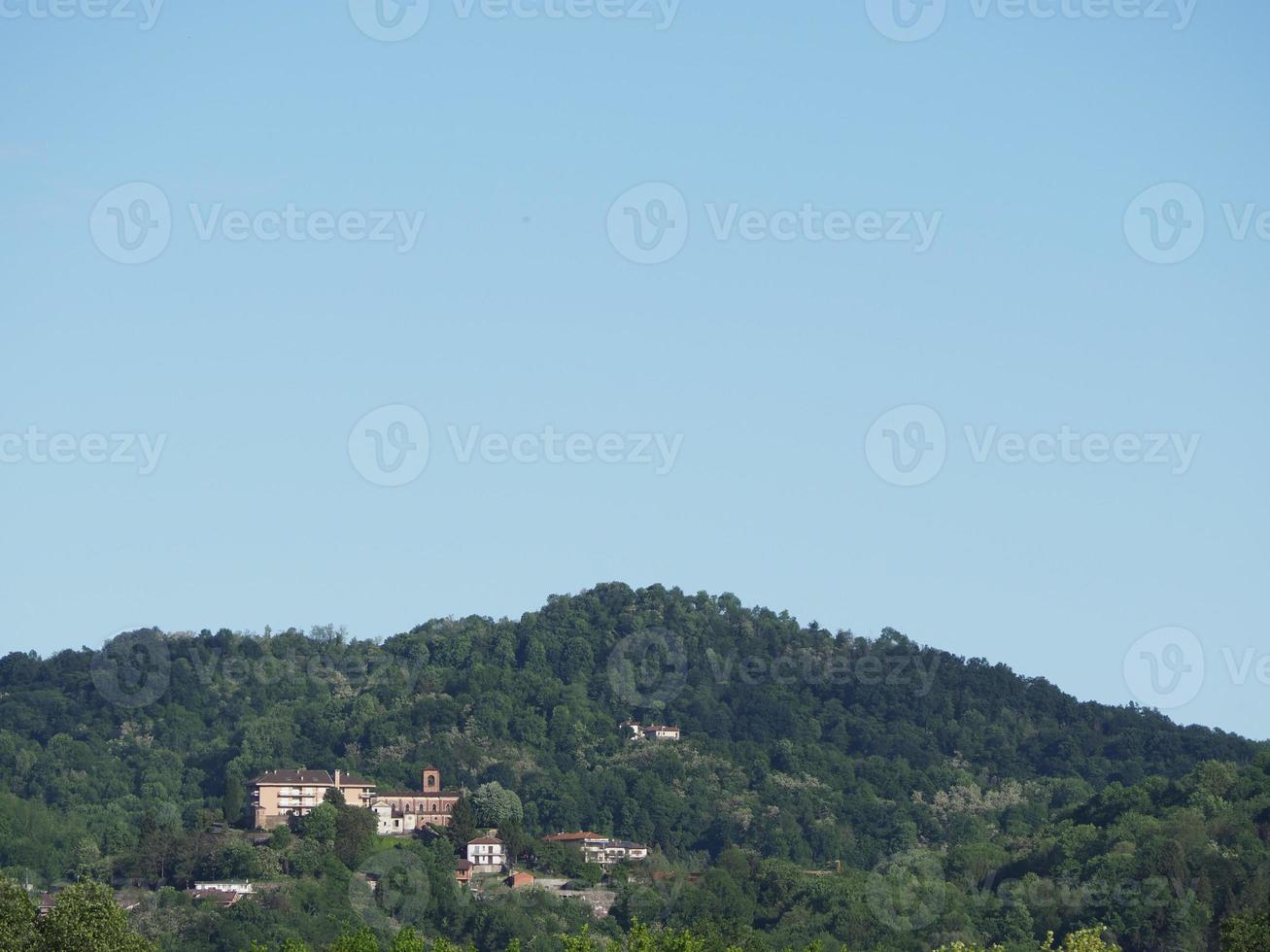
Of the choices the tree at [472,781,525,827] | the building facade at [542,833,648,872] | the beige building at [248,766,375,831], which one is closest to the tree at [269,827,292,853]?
the beige building at [248,766,375,831]

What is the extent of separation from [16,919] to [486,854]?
6176 cm

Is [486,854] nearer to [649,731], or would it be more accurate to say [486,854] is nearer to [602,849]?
[602,849]

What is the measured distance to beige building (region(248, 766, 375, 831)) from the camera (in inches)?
4520

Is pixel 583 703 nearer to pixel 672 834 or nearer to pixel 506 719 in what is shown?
pixel 506 719

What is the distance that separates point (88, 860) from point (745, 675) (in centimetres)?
7279

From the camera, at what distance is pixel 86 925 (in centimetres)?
5288

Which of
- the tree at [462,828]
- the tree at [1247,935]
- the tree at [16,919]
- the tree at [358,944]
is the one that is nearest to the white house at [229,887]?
the tree at [462,828]

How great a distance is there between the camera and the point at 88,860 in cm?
11100

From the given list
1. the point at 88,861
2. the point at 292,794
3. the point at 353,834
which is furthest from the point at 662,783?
the point at 88,861

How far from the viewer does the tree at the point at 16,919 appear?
171ft

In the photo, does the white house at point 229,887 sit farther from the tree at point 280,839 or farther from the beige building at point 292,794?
the beige building at point 292,794

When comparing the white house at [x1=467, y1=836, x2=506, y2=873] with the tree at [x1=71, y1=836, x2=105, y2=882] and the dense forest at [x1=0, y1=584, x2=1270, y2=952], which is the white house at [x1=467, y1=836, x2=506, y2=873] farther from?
the tree at [x1=71, y1=836, x2=105, y2=882]

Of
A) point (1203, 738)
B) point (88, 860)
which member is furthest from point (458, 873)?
point (1203, 738)

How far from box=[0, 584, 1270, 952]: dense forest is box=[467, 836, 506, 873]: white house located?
1.32 metres
